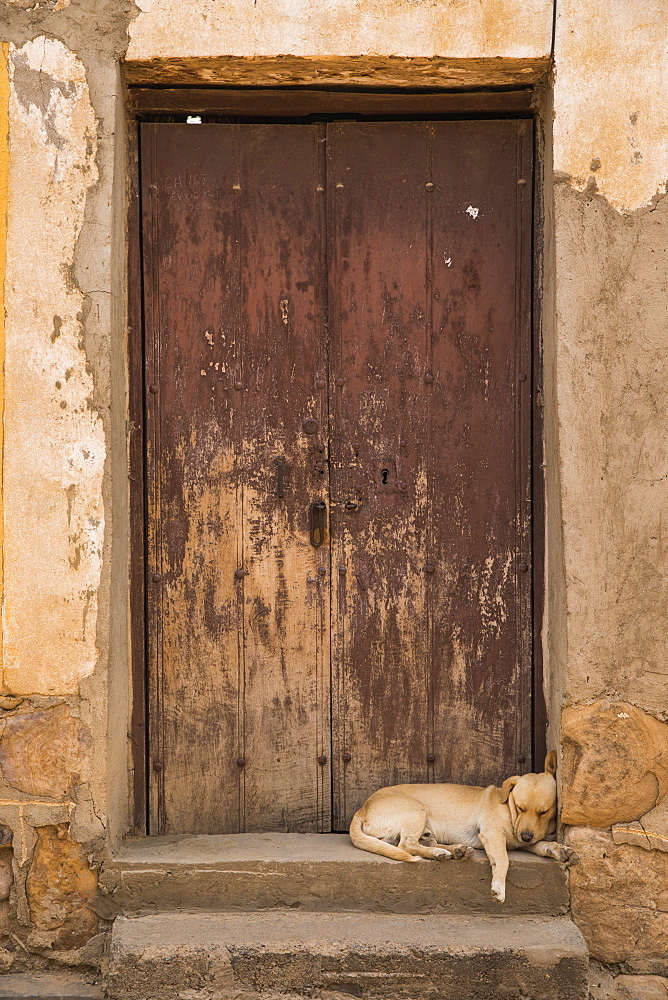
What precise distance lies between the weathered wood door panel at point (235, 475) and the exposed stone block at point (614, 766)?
0.89 metres

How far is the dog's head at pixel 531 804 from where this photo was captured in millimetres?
2963

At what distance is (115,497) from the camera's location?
3.01m

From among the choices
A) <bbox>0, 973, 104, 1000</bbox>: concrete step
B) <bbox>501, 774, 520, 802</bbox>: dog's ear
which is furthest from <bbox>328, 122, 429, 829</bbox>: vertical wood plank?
<bbox>0, 973, 104, 1000</bbox>: concrete step

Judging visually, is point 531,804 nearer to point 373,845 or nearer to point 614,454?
point 373,845

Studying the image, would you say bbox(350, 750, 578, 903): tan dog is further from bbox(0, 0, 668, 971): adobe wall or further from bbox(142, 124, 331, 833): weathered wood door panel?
bbox(142, 124, 331, 833): weathered wood door panel

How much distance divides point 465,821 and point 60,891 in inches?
52.8

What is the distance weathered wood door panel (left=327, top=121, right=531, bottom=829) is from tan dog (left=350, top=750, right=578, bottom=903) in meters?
0.21

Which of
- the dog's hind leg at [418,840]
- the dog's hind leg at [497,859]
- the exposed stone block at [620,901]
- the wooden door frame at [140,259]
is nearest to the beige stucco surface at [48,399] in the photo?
the wooden door frame at [140,259]

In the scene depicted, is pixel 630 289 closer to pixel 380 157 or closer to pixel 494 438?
pixel 494 438

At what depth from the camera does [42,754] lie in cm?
292

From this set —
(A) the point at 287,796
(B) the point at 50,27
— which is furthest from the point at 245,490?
(B) the point at 50,27

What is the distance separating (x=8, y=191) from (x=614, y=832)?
285 centimetres

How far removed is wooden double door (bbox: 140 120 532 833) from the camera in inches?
127

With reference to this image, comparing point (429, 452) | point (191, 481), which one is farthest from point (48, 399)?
point (429, 452)
